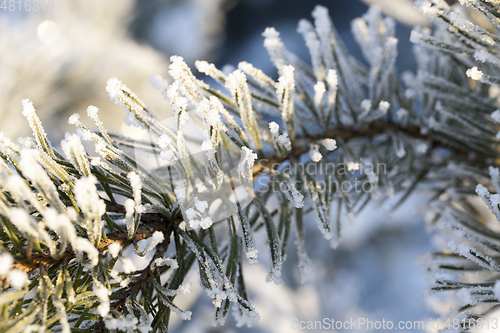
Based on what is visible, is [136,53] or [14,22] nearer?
[14,22]

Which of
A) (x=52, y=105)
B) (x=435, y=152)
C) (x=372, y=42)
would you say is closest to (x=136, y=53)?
(x=52, y=105)

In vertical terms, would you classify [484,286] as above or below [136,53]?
below

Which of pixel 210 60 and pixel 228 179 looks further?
pixel 210 60

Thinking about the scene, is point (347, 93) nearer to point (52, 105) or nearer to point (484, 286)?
point (484, 286)

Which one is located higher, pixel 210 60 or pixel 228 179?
pixel 210 60

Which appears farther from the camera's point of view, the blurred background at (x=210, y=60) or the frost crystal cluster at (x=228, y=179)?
the blurred background at (x=210, y=60)

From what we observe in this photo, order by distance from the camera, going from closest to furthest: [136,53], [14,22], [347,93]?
1. [347,93]
2. [14,22]
3. [136,53]

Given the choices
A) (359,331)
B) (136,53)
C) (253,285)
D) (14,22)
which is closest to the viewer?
(14,22)

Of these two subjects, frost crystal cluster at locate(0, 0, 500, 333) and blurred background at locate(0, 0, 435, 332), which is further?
blurred background at locate(0, 0, 435, 332)
